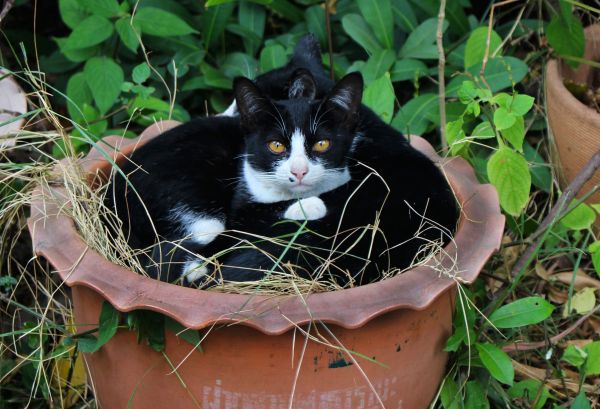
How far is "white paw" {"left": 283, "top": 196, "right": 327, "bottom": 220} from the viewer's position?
1870 millimetres

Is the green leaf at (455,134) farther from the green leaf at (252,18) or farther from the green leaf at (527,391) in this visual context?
the green leaf at (252,18)

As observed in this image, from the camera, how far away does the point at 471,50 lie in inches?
99.5

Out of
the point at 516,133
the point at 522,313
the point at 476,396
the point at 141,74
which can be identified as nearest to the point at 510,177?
the point at 516,133

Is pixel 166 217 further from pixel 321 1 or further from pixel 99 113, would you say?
pixel 321 1

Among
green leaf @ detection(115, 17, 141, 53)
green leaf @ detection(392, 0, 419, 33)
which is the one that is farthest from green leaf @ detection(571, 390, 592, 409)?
green leaf @ detection(115, 17, 141, 53)

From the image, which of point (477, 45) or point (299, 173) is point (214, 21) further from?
point (299, 173)

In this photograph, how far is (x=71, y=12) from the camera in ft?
9.32

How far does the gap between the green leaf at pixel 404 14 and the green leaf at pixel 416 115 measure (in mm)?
355

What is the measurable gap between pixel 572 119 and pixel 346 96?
90 cm

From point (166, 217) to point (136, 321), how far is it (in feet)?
1.36

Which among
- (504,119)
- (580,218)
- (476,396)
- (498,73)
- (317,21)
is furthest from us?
(317,21)

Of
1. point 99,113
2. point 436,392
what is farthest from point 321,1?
point 436,392

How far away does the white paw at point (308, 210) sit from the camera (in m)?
1.87

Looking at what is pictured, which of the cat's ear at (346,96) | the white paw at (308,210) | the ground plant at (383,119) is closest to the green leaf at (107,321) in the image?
the ground plant at (383,119)
